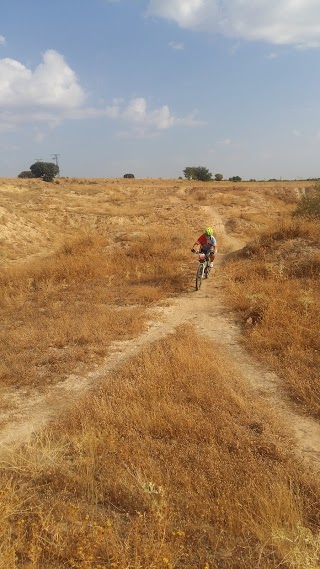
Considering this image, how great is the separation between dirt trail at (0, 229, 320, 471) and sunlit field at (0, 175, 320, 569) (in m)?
0.18

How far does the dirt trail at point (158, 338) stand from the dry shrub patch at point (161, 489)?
361 millimetres

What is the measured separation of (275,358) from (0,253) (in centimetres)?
1375

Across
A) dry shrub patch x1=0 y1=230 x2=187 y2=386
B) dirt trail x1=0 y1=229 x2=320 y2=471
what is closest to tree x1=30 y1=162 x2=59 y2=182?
dry shrub patch x1=0 y1=230 x2=187 y2=386

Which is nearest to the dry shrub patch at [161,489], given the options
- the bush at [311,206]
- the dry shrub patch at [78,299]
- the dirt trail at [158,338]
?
the dirt trail at [158,338]

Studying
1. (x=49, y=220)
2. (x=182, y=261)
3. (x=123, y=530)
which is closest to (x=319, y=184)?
(x=182, y=261)

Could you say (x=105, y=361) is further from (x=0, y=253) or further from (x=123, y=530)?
(x=0, y=253)

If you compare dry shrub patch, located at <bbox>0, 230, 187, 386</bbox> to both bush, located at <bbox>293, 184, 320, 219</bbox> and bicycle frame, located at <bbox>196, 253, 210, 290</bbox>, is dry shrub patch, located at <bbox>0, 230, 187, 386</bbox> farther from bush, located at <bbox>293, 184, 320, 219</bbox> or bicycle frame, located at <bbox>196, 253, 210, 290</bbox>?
bush, located at <bbox>293, 184, 320, 219</bbox>

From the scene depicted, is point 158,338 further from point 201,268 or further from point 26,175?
point 26,175

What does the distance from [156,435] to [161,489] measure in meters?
1.28

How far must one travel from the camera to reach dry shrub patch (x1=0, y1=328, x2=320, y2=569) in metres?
3.54

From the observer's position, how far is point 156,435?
5.35 meters

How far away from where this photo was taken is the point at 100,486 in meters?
4.45

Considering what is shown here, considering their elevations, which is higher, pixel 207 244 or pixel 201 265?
pixel 207 244

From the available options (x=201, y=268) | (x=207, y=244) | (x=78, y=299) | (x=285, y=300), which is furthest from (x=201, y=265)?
(x=78, y=299)
